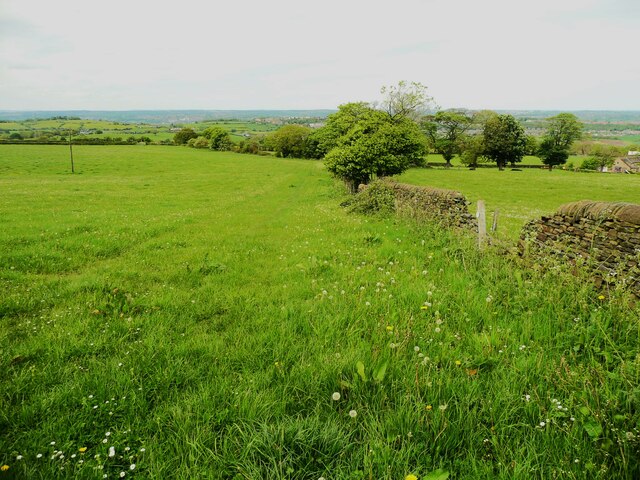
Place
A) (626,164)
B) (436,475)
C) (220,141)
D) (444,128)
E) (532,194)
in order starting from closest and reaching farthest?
1. (436,475)
2. (532,194)
3. (626,164)
4. (444,128)
5. (220,141)

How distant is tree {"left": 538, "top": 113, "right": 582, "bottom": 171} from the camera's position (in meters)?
90.2

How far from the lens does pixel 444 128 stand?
325 feet

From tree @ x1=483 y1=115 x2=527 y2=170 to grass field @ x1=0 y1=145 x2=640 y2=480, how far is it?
304 feet

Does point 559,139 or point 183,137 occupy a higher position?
point 183,137

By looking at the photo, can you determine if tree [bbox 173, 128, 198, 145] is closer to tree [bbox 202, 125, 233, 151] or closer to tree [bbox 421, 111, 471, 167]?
tree [bbox 202, 125, 233, 151]

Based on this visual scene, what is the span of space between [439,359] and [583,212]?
5877 mm

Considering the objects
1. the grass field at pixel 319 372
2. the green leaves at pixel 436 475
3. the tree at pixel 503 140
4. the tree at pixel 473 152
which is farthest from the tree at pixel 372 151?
the tree at pixel 503 140

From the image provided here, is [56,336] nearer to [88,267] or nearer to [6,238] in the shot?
[88,267]

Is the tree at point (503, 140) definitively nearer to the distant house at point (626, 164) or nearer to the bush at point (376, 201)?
A: the distant house at point (626, 164)

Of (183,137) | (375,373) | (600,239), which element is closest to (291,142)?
(183,137)

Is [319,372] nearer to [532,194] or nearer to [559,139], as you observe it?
[532,194]

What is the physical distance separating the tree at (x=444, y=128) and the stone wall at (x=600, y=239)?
93703 millimetres

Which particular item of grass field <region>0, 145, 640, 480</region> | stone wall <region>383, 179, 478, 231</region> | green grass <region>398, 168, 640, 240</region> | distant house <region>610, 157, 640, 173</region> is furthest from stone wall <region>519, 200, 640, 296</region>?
distant house <region>610, 157, 640, 173</region>

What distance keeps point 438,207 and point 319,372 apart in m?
10.5
